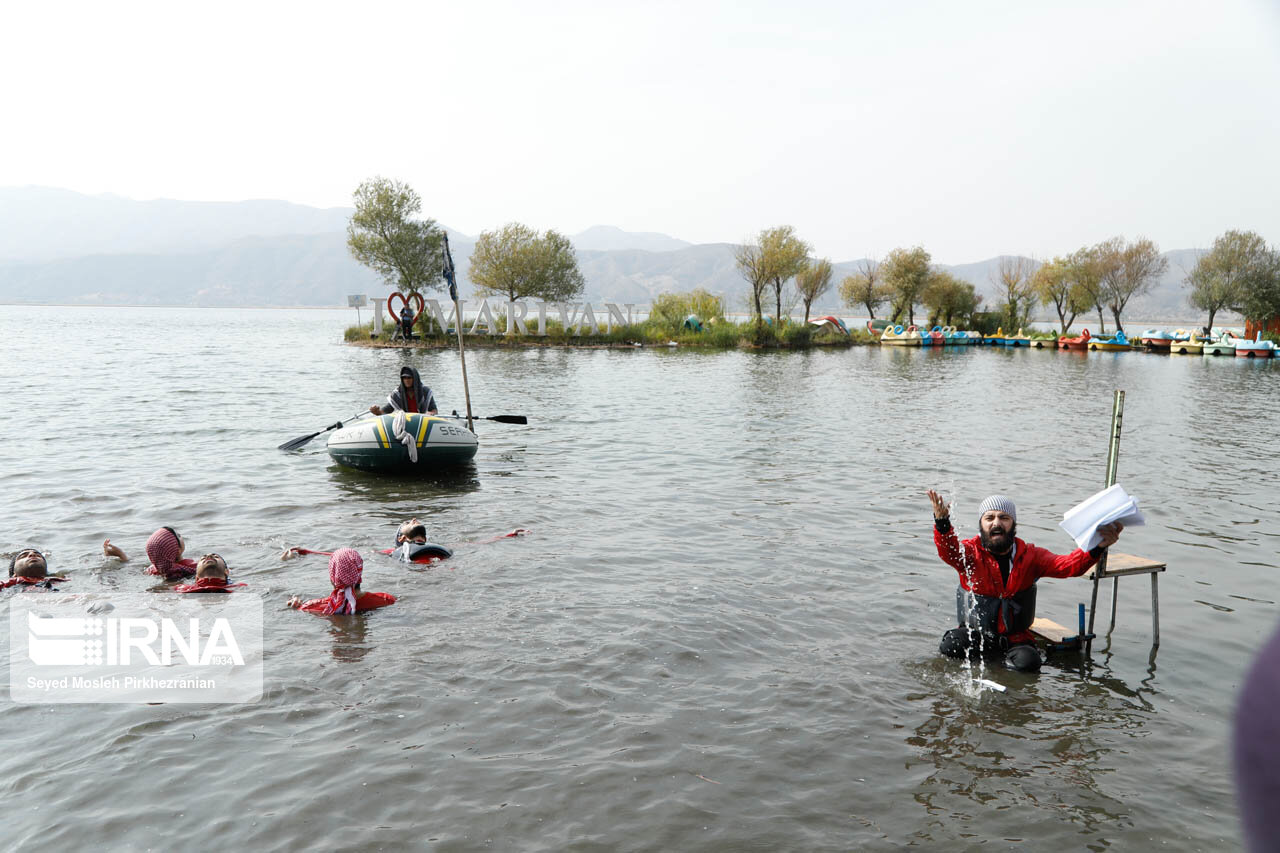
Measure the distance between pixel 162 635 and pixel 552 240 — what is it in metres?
64.7

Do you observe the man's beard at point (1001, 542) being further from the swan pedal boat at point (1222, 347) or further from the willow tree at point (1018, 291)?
the willow tree at point (1018, 291)

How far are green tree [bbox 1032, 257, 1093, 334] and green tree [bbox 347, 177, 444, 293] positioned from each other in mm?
55476

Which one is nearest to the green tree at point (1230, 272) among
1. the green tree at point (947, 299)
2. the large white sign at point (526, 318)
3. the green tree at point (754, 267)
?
the green tree at point (947, 299)

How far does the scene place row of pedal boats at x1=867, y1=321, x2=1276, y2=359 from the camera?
62616mm

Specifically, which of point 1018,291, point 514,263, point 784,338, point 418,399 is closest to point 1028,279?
point 1018,291

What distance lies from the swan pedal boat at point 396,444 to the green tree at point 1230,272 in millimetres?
76363

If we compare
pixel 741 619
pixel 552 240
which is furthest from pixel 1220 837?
pixel 552 240

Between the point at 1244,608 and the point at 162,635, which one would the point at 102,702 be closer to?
the point at 162,635

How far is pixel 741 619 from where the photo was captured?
9438 millimetres

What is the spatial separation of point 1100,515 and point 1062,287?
8337cm

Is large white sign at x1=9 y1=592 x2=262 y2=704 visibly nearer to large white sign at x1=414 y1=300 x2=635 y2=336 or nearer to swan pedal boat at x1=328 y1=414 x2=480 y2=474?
swan pedal boat at x1=328 y1=414 x2=480 y2=474

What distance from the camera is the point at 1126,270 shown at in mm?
79062

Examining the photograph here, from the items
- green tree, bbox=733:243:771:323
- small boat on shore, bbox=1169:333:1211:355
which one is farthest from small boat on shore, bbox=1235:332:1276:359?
green tree, bbox=733:243:771:323

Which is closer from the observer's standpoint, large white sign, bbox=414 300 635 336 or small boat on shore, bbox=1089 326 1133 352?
large white sign, bbox=414 300 635 336
